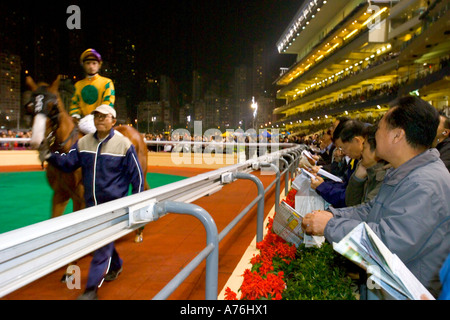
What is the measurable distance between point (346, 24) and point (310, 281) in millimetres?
39985

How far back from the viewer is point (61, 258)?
3.34 feet

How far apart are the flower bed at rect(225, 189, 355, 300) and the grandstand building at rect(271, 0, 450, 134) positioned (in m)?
20.1

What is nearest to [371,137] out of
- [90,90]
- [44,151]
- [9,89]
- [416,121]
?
[416,121]

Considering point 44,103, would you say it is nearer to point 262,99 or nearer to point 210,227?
point 210,227

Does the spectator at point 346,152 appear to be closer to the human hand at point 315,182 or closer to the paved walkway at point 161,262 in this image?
the human hand at point 315,182

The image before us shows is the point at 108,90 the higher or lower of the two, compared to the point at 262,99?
lower

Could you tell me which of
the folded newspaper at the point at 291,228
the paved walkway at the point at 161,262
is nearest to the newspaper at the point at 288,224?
the folded newspaper at the point at 291,228

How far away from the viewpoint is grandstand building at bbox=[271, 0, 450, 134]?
21.7m

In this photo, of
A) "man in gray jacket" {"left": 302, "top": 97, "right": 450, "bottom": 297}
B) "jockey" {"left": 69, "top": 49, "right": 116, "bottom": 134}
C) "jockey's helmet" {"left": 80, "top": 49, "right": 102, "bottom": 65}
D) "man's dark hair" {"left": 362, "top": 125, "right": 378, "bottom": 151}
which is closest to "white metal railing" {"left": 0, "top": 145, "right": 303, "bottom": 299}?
"man in gray jacket" {"left": 302, "top": 97, "right": 450, "bottom": 297}

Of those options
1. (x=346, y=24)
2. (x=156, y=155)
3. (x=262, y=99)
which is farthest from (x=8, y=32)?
(x=262, y=99)

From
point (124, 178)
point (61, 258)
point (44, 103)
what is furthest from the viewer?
point (44, 103)

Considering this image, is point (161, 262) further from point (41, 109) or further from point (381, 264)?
point (381, 264)

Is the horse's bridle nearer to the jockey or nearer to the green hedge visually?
the jockey

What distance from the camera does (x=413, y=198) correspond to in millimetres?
1370
